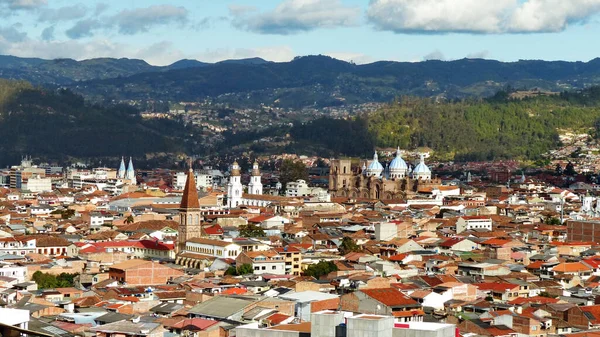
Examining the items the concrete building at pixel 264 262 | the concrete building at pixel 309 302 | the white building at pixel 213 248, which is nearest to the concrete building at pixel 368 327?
the concrete building at pixel 309 302

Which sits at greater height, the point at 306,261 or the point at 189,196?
the point at 189,196

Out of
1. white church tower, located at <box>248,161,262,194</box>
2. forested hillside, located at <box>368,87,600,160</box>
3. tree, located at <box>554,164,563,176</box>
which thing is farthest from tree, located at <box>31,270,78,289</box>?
forested hillside, located at <box>368,87,600,160</box>

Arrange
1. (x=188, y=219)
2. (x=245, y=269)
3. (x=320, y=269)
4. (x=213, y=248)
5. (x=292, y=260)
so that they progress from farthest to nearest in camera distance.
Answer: (x=188, y=219) < (x=213, y=248) < (x=292, y=260) < (x=245, y=269) < (x=320, y=269)

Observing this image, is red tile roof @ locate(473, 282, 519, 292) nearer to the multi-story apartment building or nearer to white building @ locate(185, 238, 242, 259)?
the multi-story apartment building

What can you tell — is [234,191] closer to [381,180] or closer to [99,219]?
[381,180]

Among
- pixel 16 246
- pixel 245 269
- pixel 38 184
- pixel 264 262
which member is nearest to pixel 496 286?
pixel 245 269

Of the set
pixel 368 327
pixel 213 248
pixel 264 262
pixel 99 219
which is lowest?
pixel 99 219

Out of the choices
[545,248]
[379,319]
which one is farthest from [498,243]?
[379,319]

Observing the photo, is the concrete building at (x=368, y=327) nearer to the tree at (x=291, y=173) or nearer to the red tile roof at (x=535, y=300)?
the red tile roof at (x=535, y=300)
